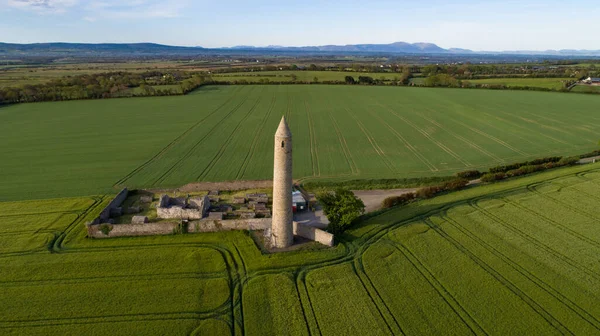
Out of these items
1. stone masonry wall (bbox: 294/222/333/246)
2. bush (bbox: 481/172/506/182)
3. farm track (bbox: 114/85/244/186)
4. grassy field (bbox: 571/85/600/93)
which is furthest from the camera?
grassy field (bbox: 571/85/600/93)

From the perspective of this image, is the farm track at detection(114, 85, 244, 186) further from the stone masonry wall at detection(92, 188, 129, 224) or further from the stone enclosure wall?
the stone enclosure wall

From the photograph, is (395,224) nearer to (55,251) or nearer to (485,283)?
(485,283)

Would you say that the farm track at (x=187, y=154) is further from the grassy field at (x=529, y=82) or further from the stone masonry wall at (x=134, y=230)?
the grassy field at (x=529, y=82)

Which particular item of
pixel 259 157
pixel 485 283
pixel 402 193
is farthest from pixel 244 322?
pixel 259 157

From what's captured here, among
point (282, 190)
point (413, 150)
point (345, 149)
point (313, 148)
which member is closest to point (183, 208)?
point (282, 190)

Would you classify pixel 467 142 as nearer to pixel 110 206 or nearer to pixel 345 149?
pixel 345 149

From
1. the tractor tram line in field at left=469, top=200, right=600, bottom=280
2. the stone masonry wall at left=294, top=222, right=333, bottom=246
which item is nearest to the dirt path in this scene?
the tractor tram line in field at left=469, top=200, right=600, bottom=280
